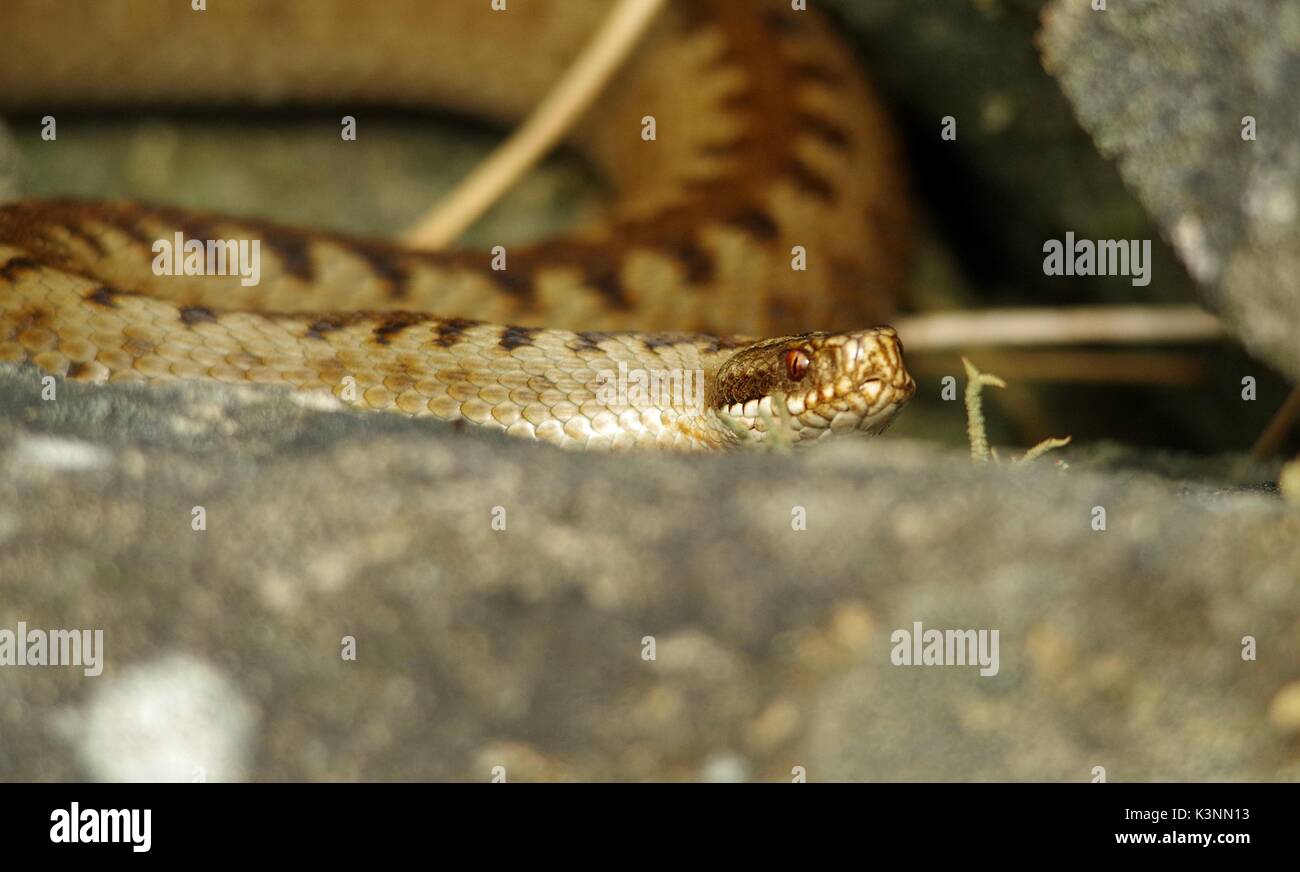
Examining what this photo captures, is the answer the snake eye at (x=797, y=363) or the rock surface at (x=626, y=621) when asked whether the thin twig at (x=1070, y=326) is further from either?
the rock surface at (x=626, y=621)

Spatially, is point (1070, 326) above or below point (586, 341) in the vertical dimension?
above

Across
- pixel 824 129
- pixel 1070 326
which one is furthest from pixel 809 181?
pixel 1070 326

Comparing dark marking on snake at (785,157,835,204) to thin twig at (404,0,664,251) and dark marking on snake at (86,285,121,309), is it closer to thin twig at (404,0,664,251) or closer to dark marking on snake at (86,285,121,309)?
thin twig at (404,0,664,251)

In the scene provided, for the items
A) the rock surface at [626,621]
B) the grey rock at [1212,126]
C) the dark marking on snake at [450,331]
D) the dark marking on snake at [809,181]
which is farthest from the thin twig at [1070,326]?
the rock surface at [626,621]

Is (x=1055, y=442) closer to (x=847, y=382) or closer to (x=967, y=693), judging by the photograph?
(x=847, y=382)

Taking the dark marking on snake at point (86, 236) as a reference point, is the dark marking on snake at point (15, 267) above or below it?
below

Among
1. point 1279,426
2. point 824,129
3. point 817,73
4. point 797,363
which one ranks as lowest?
point 1279,426

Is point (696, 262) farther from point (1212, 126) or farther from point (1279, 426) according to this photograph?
point (1212, 126)

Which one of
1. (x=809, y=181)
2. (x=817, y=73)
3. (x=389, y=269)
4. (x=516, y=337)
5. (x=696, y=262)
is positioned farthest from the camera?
(x=817, y=73)
